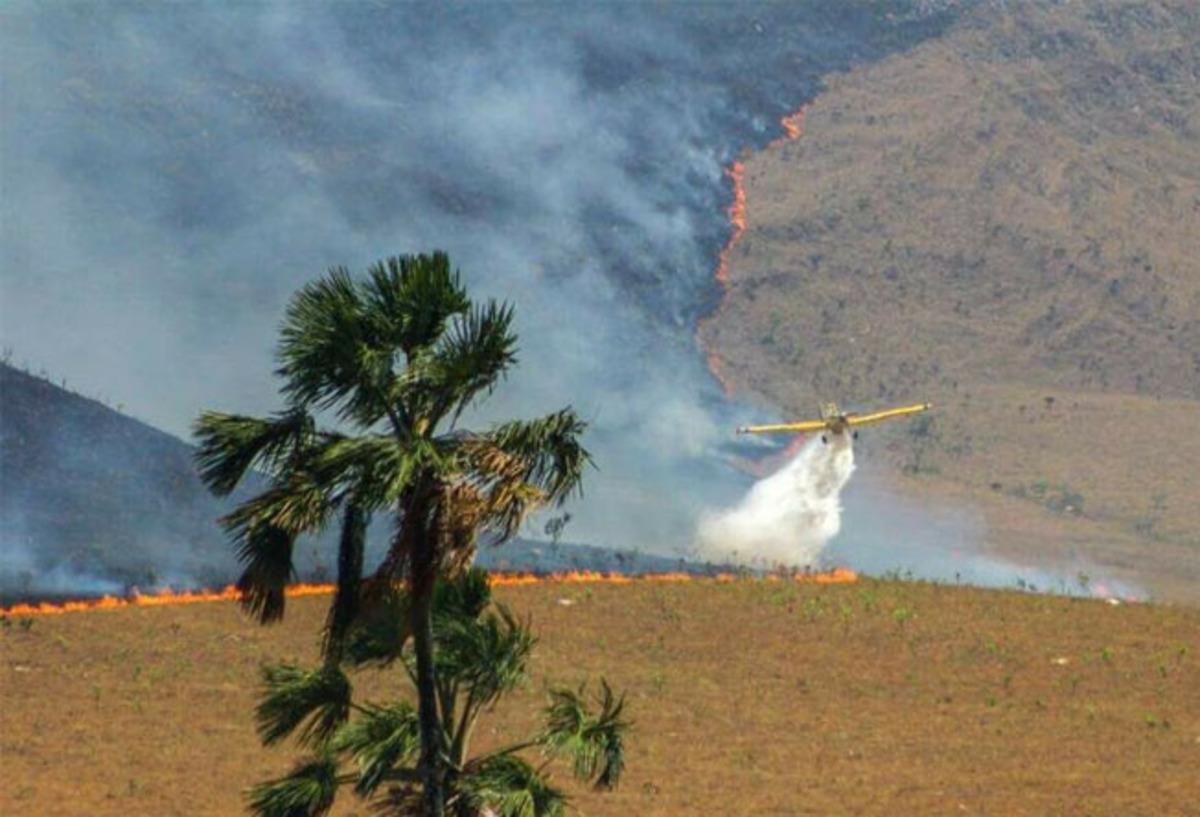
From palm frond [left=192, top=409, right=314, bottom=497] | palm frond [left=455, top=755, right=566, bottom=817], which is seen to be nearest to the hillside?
palm frond [left=455, top=755, right=566, bottom=817]

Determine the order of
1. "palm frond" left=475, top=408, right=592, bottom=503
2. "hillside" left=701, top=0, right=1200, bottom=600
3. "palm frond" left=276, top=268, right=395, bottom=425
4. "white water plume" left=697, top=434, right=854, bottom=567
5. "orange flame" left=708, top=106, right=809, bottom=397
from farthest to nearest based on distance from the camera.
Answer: "orange flame" left=708, top=106, right=809, bottom=397 < "hillside" left=701, top=0, right=1200, bottom=600 < "white water plume" left=697, top=434, right=854, bottom=567 < "palm frond" left=475, top=408, right=592, bottom=503 < "palm frond" left=276, top=268, right=395, bottom=425

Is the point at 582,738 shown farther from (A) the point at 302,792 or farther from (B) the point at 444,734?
(A) the point at 302,792

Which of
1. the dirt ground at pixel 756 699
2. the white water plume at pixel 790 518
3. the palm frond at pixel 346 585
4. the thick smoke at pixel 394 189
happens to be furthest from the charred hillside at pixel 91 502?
the palm frond at pixel 346 585

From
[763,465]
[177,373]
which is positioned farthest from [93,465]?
[763,465]

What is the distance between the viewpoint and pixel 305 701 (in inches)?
987

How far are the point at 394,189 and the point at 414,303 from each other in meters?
84.8

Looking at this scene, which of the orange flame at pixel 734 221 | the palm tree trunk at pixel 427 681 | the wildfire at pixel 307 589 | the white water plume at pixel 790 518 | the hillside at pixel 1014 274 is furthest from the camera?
→ the orange flame at pixel 734 221

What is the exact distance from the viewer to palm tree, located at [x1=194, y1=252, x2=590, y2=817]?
77.3 ft

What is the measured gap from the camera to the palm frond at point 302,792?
81.3ft

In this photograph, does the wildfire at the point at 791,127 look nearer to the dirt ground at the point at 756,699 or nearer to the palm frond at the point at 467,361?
the dirt ground at the point at 756,699

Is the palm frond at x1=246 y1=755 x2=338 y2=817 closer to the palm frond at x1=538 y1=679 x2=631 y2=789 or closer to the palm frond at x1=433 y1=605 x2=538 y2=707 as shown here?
the palm frond at x1=433 y1=605 x2=538 y2=707

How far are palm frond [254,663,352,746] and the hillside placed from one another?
67.2 meters

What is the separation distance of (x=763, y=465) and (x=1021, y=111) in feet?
142

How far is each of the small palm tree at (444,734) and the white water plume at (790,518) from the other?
46946mm
